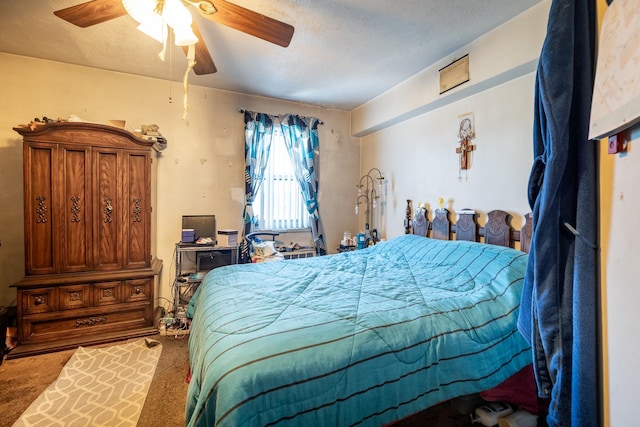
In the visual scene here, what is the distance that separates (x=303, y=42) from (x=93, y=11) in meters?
1.45

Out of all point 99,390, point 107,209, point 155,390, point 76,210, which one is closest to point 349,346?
point 155,390

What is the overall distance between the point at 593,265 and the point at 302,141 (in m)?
3.49

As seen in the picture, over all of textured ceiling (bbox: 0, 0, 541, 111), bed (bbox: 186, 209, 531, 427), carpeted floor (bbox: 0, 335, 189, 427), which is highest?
textured ceiling (bbox: 0, 0, 541, 111)

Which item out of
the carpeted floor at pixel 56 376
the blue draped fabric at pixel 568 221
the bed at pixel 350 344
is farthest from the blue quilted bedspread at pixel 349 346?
the carpeted floor at pixel 56 376

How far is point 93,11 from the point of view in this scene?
64.4 inches

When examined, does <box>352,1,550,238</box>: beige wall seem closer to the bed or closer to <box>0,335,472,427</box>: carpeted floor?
the bed

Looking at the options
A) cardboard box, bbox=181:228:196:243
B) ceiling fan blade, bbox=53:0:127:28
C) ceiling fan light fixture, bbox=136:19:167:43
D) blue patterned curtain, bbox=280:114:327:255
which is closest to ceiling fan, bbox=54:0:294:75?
ceiling fan blade, bbox=53:0:127:28

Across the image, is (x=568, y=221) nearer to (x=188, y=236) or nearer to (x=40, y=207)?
(x=188, y=236)

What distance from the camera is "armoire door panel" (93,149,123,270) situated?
8.56 feet

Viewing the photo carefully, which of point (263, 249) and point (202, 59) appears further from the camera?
point (263, 249)

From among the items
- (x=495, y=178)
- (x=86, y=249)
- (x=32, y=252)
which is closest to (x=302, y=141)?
A: (x=495, y=178)

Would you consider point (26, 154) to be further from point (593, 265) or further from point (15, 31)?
point (593, 265)

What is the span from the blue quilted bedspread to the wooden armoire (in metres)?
1.34

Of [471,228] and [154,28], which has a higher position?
[154,28]
